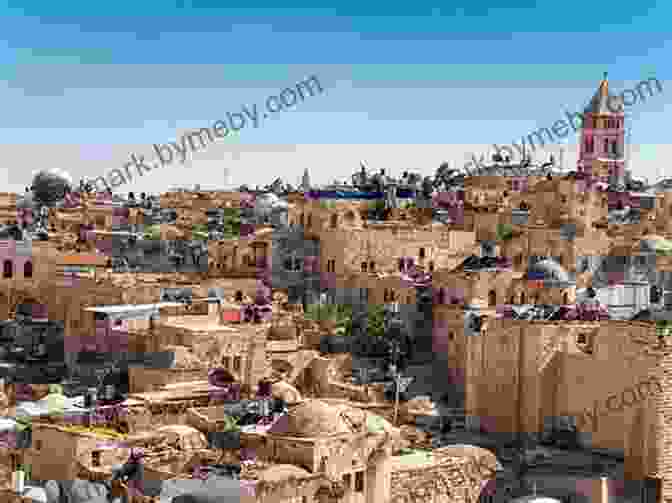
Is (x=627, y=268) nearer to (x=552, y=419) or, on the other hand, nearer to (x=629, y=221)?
(x=629, y=221)

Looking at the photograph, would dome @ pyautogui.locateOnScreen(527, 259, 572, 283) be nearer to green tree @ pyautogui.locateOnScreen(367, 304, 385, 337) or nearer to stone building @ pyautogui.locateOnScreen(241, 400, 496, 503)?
green tree @ pyautogui.locateOnScreen(367, 304, 385, 337)

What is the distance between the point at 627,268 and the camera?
38375 millimetres

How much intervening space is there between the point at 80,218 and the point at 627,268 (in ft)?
76.9

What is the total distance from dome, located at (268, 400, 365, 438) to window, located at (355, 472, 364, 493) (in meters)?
0.65

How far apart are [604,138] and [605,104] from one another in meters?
1.64

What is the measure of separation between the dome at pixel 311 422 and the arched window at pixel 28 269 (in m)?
19.5

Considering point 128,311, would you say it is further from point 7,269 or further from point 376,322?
point 7,269

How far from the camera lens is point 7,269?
121ft

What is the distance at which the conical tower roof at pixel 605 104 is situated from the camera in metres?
61.0

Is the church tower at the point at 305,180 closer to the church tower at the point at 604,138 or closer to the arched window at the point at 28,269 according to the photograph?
the church tower at the point at 604,138

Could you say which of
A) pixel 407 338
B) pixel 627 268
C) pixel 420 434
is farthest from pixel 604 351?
pixel 627 268

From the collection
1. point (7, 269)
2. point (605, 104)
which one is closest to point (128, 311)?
point (7, 269)
